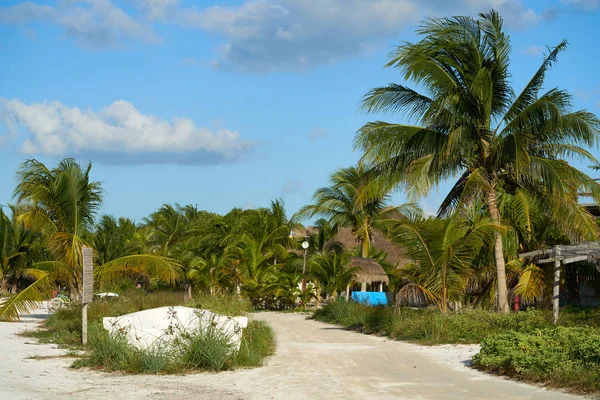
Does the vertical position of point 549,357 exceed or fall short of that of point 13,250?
it falls short

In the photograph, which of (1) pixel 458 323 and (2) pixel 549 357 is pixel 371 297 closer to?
(1) pixel 458 323

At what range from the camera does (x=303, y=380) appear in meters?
11.4

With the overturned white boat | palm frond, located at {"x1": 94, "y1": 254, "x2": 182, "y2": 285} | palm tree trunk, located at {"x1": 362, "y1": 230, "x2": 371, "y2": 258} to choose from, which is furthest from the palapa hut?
the overturned white boat

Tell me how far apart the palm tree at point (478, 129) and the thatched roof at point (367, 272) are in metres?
10.6

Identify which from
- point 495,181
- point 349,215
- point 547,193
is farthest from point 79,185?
point 349,215

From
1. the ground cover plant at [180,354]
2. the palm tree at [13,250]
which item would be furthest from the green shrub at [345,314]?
the palm tree at [13,250]

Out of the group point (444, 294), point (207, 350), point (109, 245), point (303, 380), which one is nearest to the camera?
point (303, 380)

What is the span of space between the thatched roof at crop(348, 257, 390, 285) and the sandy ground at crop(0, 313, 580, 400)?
14.5 m

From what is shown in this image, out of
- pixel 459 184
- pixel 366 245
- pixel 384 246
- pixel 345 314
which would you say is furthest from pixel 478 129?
pixel 384 246

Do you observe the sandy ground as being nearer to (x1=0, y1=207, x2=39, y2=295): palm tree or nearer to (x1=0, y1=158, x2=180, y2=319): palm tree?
(x1=0, y1=158, x2=180, y2=319): palm tree

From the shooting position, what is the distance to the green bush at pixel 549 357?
33.5ft

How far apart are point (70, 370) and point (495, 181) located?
12461 millimetres

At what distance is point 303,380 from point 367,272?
64.3ft

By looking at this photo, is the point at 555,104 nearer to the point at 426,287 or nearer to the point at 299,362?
the point at 426,287
